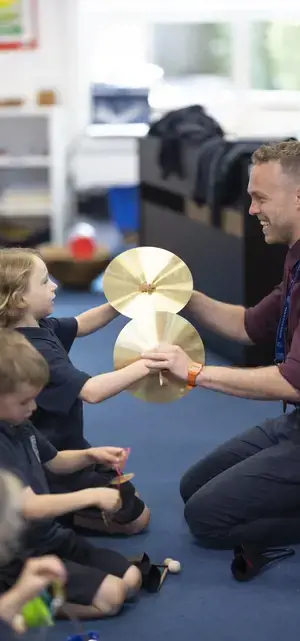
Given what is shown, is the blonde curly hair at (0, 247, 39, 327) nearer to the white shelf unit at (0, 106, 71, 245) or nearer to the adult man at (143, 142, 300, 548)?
the adult man at (143, 142, 300, 548)

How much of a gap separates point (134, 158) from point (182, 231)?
2.41 meters

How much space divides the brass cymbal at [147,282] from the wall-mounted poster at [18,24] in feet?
15.1

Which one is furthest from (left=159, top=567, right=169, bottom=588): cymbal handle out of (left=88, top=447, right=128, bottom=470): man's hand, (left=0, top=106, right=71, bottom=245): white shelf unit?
(left=0, top=106, right=71, bottom=245): white shelf unit

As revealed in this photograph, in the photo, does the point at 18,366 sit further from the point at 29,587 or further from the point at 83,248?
the point at 83,248

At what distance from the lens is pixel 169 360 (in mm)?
2168

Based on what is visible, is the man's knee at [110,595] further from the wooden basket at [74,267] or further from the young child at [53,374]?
the wooden basket at [74,267]

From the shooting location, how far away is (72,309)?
4.90m

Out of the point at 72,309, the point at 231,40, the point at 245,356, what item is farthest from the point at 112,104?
the point at 245,356

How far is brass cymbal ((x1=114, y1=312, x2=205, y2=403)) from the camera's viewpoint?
222cm

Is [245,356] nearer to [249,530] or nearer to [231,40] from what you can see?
[249,530]

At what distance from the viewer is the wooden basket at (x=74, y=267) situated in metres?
5.32

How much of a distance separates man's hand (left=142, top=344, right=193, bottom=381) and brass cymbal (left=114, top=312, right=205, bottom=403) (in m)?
0.03

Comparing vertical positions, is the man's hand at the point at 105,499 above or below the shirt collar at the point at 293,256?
below

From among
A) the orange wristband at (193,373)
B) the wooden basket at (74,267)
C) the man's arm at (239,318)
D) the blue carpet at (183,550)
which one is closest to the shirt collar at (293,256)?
the man's arm at (239,318)
